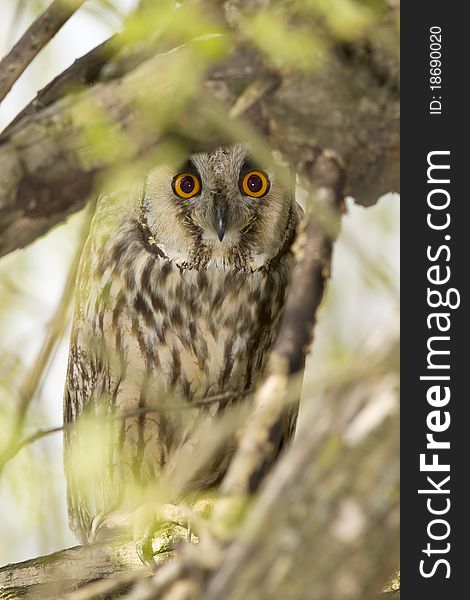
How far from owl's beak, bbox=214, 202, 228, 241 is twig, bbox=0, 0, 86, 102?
2.51ft

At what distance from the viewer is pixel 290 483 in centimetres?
114

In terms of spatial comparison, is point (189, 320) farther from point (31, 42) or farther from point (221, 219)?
point (31, 42)

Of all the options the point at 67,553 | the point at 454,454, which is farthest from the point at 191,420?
the point at 454,454

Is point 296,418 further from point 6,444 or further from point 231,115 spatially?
point 6,444

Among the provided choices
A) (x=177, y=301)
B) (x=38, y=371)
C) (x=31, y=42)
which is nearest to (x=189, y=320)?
(x=177, y=301)

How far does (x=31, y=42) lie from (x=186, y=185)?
78 cm

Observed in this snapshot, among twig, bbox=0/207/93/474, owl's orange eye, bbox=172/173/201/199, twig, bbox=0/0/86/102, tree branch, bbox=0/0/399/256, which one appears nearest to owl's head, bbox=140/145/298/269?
owl's orange eye, bbox=172/173/201/199

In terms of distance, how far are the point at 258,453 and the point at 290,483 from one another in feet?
0.36

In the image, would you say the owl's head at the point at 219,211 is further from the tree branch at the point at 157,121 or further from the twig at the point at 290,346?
the twig at the point at 290,346

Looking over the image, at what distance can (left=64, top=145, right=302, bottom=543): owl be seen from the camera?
259cm

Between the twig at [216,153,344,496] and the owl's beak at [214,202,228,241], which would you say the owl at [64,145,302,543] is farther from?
the twig at [216,153,344,496]

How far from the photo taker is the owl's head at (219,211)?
248 cm

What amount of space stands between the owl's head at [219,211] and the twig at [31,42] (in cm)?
68

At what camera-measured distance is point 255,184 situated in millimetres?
2561
